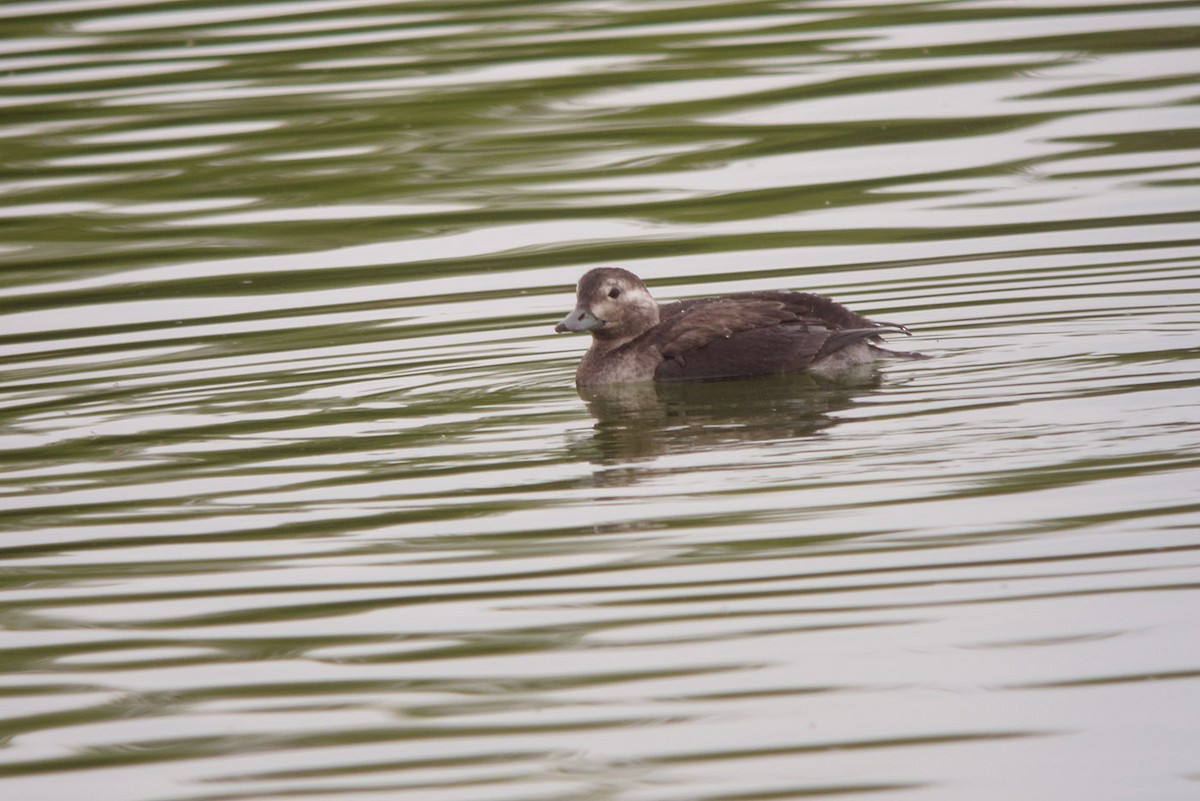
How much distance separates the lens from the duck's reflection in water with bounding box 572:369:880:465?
862cm

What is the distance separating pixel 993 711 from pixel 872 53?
40.6ft

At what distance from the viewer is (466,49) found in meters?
18.5

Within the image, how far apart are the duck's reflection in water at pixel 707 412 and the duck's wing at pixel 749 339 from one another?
0.25 ft

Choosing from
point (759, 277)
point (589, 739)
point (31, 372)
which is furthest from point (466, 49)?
point (589, 739)

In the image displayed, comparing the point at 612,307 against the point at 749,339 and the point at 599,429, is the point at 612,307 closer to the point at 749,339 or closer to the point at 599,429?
the point at 749,339

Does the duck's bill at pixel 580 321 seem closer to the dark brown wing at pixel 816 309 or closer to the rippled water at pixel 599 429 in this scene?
the rippled water at pixel 599 429

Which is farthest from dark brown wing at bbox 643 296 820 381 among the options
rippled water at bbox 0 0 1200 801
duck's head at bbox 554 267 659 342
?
duck's head at bbox 554 267 659 342

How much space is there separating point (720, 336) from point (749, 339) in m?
0.15

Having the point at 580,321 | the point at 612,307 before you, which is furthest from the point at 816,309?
the point at 580,321

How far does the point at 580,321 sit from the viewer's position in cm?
1025

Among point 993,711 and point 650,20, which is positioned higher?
point 650,20

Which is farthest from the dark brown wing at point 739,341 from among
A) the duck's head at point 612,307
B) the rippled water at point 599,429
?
the duck's head at point 612,307

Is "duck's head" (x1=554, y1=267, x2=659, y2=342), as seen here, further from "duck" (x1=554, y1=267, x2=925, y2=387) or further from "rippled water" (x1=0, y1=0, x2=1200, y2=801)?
"rippled water" (x1=0, y1=0, x2=1200, y2=801)

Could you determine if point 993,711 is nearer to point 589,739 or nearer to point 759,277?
point 589,739
